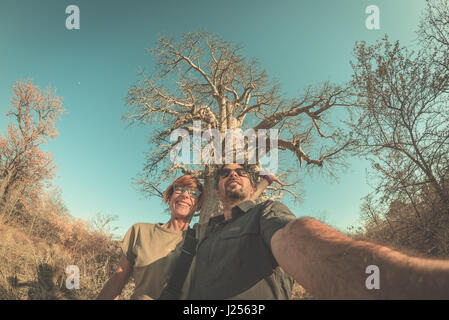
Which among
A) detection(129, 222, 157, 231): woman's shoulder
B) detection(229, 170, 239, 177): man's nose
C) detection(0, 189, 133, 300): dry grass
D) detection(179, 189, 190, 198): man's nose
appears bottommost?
detection(0, 189, 133, 300): dry grass

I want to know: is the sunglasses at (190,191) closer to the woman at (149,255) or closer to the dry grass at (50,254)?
the woman at (149,255)

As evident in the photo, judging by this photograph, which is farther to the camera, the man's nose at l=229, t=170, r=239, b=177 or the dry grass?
the dry grass

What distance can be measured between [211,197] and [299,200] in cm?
528

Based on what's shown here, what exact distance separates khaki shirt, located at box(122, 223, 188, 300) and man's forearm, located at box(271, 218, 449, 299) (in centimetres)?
132

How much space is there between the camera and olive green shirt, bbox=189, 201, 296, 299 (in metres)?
1.38

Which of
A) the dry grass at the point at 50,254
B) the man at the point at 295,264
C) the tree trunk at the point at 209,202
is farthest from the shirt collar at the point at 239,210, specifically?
the tree trunk at the point at 209,202

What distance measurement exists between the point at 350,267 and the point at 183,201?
84.4 inches

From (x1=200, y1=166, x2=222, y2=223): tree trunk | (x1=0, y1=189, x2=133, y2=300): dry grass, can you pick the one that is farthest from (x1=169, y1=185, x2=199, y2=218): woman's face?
(x1=200, y1=166, x2=222, y2=223): tree trunk

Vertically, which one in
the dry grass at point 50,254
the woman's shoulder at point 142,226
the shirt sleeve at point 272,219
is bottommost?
the dry grass at point 50,254

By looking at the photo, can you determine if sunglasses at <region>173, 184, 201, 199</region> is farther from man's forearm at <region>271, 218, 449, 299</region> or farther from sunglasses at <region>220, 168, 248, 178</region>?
man's forearm at <region>271, 218, 449, 299</region>

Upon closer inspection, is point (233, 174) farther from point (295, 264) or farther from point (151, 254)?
point (295, 264)

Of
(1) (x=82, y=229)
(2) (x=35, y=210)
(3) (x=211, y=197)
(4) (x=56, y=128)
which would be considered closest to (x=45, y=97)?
(4) (x=56, y=128)

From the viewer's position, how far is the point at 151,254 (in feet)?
6.62

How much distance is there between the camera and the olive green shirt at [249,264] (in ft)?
4.52
